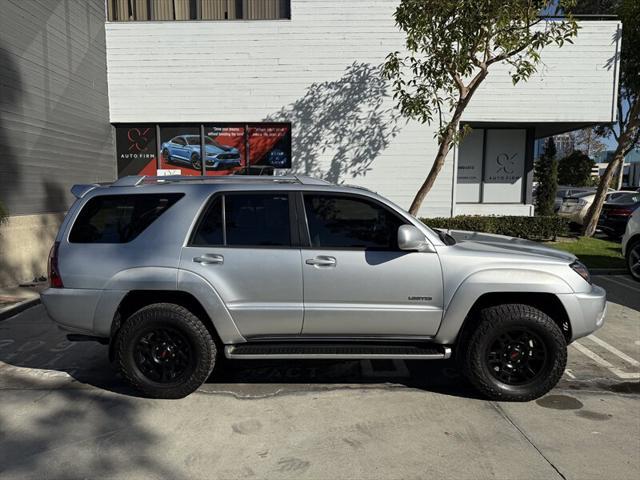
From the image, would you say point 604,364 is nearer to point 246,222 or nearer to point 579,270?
point 579,270

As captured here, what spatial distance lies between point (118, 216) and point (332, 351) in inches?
85.9

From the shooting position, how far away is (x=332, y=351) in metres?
3.94

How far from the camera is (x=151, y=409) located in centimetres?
387

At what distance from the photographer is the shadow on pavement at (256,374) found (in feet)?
14.1

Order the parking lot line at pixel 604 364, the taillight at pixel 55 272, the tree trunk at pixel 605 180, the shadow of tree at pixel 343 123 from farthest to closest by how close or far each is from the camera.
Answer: the tree trunk at pixel 605 180 → the shadow of tree at pixel 343 123 → the parking lot line at pixel 604 364 → the taillight at pixel 55 272

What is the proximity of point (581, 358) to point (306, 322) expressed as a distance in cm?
319

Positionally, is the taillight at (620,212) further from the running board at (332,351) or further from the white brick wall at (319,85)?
the running board at (332,351)

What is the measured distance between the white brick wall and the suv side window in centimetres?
791

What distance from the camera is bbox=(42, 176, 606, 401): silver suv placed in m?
3.90

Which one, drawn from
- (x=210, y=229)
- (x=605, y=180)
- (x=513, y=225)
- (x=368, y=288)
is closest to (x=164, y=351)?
(x=210, y=229)

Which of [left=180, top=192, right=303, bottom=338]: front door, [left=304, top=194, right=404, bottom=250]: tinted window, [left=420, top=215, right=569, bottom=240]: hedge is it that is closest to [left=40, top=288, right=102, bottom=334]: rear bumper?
[left=180, top=192, right=303, bottom=338]: front door

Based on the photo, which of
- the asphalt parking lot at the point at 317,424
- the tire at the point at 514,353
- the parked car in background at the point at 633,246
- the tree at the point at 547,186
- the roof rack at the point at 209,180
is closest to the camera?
the asphalt parking lot at the point at 317,424

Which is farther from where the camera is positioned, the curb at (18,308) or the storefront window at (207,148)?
the storefront window at (207,148)

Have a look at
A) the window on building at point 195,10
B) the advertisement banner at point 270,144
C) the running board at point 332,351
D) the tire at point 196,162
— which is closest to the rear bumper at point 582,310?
the running board at point 332,351
